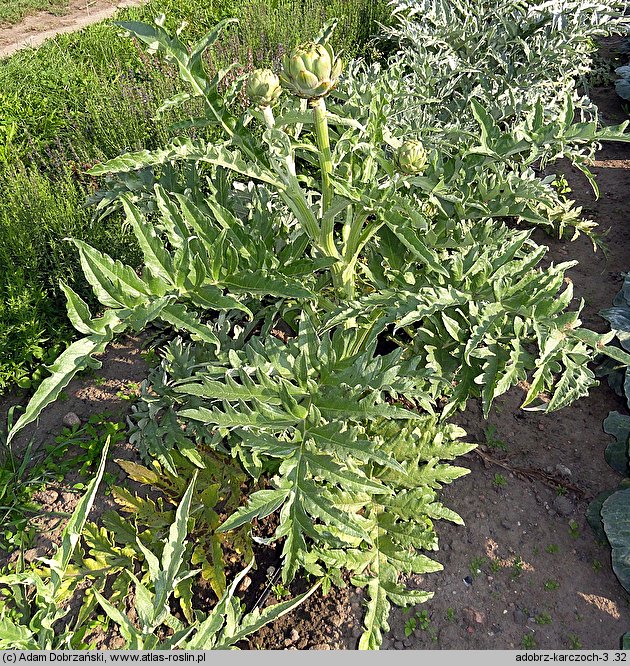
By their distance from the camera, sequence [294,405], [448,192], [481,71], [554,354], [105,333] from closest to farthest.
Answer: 1. [105,333]
2. [294,405]
3. [554,354]
4. [448,192]
5. [481,71]

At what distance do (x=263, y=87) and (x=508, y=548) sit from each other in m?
2.01

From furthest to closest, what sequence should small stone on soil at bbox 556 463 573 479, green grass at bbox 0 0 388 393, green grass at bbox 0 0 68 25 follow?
green grass at bbox 0 0 68 25
green grass at bbox 0 0 388 393
small stone on soil at bbox 556 463 573 479

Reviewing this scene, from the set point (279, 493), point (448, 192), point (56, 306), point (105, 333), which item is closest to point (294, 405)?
point (279, 493)

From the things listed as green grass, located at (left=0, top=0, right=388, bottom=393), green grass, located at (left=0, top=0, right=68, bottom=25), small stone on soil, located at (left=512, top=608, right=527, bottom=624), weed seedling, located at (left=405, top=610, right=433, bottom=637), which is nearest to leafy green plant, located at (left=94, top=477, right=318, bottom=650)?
weed seedling, located at (left=405, top=610, right=433, bottom=637)

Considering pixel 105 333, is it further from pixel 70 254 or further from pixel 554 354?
pixel 70 254

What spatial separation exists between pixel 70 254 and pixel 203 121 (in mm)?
1471

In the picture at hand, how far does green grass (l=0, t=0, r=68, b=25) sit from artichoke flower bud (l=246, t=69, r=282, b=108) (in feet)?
24.6

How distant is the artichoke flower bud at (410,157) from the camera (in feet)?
6.59

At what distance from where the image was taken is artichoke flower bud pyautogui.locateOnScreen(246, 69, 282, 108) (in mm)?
2002

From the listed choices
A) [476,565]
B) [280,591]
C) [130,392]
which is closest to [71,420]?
[130,392]

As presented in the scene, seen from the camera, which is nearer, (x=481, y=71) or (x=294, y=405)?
(x=294, y=405)

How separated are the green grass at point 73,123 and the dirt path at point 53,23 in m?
0.82

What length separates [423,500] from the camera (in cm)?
214

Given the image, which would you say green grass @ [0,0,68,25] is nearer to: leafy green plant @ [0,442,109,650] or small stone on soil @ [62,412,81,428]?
small stone on soil @ [62,412,81,428]
